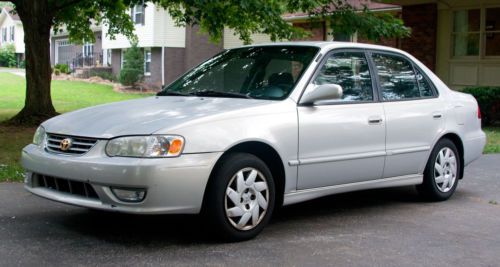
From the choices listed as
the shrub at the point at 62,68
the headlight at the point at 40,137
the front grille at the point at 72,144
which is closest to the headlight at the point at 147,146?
the front grille at the point at 72,144

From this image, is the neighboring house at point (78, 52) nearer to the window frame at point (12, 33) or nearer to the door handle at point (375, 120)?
the window frame at point (12, 33)

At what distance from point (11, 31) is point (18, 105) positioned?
48.1 meters

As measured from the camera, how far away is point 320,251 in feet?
16.2

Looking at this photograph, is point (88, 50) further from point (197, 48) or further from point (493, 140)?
point (493, 140)

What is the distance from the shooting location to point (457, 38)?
1764cm

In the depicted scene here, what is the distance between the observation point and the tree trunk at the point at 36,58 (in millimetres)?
13398

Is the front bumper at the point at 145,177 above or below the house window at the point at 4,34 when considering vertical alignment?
below

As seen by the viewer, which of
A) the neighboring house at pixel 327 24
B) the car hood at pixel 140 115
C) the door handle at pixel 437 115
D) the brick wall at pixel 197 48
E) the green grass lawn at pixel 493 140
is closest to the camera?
the car hood at pixel 140 115

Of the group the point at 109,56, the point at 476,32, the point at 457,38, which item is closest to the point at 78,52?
the point at 109,56

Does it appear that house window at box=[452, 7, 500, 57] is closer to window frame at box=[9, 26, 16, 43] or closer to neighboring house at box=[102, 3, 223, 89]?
neighboring house at box=[102, 3, 223, 89]

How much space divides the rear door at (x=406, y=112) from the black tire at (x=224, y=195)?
5.63ft

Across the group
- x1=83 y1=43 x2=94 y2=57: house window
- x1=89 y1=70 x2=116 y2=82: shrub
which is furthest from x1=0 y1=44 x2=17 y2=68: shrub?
x1=89 y1=70 x2=116 y2=82: shrub

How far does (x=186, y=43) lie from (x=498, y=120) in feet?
72.2

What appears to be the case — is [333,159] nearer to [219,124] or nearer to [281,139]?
[281,139]
